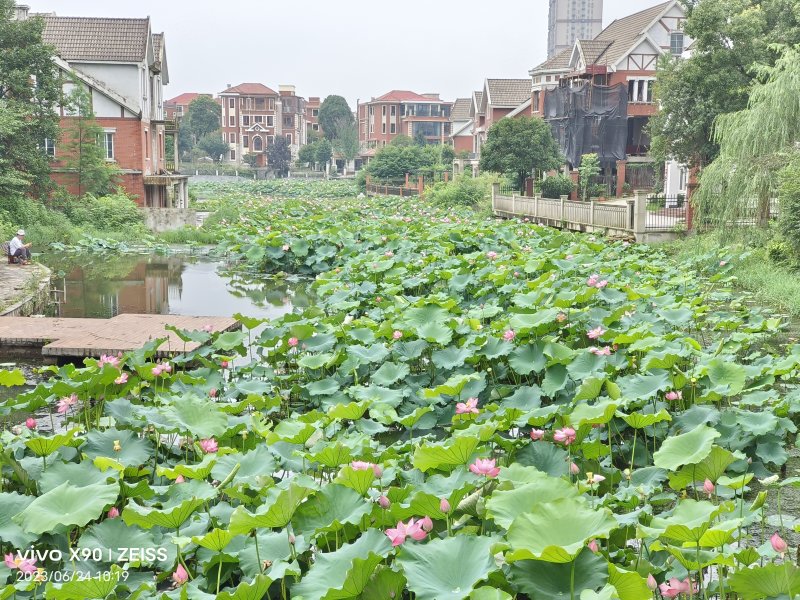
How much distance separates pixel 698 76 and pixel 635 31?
19.6m

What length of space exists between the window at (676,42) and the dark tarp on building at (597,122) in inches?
159

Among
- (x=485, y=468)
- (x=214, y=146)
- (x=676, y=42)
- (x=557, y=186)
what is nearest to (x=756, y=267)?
(x=485, y=468)

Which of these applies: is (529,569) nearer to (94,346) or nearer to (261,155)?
(94,346)

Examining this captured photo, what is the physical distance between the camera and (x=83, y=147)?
29422 millimetres

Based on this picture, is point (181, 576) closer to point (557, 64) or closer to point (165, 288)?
point (165, 288)

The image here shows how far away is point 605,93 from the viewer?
44.3 m

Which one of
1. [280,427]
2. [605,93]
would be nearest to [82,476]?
[280,427]

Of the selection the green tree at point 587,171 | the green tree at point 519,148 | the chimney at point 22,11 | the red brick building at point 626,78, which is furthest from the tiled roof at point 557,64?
the chimney at point 22,11

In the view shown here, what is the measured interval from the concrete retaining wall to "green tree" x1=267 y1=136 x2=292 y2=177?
6376cm

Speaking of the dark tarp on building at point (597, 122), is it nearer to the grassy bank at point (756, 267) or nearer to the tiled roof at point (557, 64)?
the tiled roof at point (557, 64)

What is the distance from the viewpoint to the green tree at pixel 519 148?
3716 centimetres

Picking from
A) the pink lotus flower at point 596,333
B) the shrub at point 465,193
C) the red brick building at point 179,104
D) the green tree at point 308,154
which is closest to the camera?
the pink lotus flower at point 596,333

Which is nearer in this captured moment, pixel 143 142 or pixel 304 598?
pixel 304 598

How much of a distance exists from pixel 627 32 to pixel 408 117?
48.0 metres
